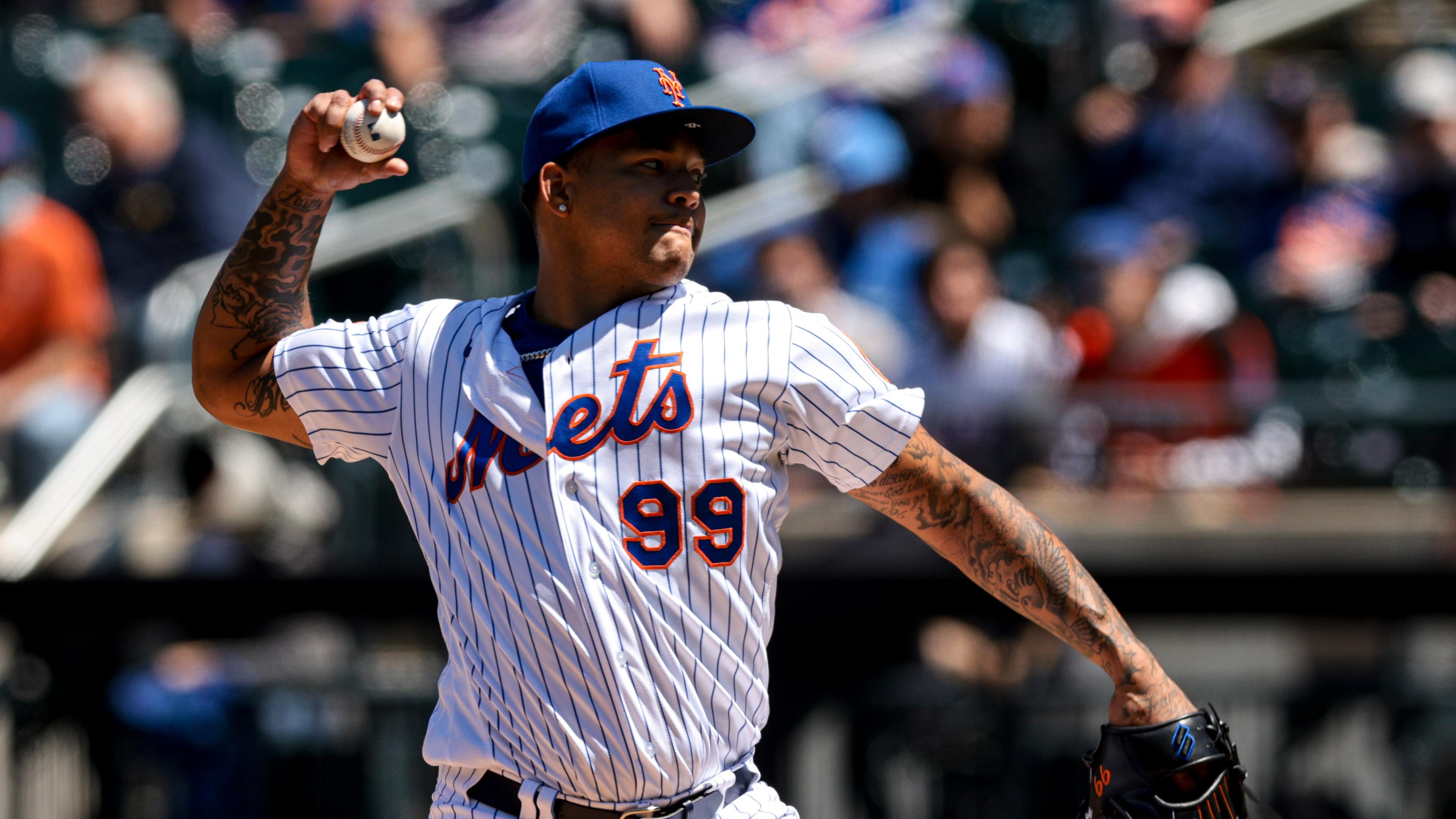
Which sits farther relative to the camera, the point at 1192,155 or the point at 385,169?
the point at 1192,155

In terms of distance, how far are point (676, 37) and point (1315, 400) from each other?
12.1 ft

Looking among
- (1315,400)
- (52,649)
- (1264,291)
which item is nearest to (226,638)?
(52,649)

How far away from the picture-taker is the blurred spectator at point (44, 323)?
19.9 feet

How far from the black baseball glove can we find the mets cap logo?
4.01 feet

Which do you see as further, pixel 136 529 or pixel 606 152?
pixel 136 529

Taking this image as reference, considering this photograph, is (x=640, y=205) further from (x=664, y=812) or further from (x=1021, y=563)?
(x=664, y=812)

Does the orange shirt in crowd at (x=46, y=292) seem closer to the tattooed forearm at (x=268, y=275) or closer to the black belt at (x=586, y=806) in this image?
the tattooed forearm at (x=268, y=275)

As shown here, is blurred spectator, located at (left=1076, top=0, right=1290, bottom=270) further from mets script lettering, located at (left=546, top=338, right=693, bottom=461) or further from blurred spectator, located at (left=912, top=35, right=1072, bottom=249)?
mets script lettering, located at (left=546, top=338, right=693, bottom=461)

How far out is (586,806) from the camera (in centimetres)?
242

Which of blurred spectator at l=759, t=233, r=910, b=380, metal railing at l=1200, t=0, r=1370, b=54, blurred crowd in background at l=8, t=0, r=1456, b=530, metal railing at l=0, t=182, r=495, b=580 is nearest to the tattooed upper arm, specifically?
metal railing at l=0, t=182, r=495, b=580

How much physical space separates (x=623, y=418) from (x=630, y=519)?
16cm

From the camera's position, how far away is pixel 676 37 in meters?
7.96

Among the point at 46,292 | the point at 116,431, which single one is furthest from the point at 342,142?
the point at 46,292

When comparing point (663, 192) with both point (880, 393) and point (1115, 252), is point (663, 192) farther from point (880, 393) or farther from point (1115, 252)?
point (1115, 252)
